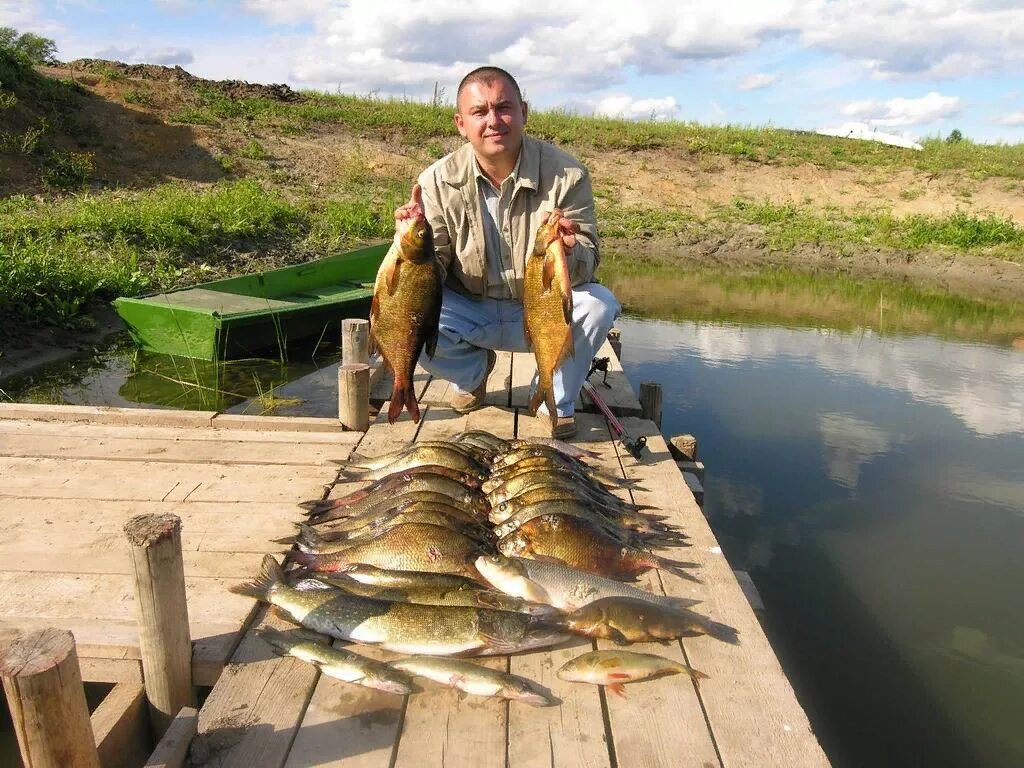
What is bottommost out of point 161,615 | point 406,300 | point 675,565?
point 675,565

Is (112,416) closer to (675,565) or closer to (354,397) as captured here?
(354,397)

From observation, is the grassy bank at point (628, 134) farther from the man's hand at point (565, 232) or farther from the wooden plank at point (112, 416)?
the man's hand at point (565, 232)

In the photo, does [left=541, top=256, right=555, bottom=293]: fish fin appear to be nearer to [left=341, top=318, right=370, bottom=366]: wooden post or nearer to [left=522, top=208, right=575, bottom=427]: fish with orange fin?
[left=522, top=208, right=575, bottom=427]: fish with orange fin

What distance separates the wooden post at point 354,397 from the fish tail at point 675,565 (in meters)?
2.51

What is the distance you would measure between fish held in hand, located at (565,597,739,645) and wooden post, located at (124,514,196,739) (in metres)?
1.38

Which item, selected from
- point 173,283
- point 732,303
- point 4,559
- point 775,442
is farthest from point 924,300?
point 4,559

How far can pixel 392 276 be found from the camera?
Answer: 4418mm

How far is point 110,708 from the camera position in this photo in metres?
2.66

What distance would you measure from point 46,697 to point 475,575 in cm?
166

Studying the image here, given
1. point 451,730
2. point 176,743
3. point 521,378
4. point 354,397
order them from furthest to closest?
1. point 521,378
2. point 354,397
3. point 451,730
4. point 176,743

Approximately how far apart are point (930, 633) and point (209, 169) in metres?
22.1

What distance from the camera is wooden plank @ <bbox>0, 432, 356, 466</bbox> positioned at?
4730 millimetres

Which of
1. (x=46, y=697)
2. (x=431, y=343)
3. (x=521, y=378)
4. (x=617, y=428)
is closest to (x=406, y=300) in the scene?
(x=431, y=343)

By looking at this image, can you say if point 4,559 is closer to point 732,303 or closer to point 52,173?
point 732,303
